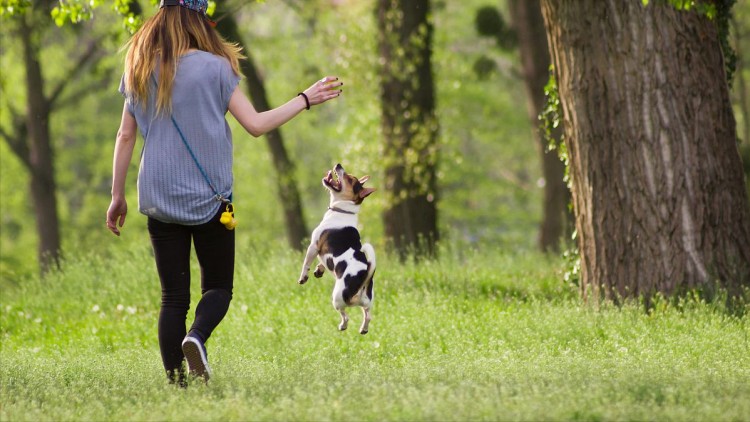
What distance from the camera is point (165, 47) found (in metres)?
5.76

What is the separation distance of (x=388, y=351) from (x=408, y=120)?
825cm

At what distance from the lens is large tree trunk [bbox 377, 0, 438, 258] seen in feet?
51.7

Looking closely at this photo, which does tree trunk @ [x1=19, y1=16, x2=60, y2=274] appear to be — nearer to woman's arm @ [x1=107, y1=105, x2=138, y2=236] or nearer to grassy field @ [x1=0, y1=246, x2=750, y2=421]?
grassy field @ [x1=0, y1=246, x2=750, y2=421]

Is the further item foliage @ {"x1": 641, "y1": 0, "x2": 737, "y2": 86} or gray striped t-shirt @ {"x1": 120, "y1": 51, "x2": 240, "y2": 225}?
foliage @ {"x1": 641, "y1": 0, "x2": 737, "y2": 86}

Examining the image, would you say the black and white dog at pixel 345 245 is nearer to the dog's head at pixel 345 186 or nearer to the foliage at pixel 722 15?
the dog's head at pixel 345 186

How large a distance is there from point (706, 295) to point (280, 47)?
18125mm

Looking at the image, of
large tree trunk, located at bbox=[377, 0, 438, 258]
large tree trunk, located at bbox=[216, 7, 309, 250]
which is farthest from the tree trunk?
large tree trunk, located at bbox=[377, 0, 438, 258]

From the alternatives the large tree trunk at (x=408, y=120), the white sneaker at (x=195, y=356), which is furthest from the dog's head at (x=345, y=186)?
the large tree trunk at (x=408, y=120)

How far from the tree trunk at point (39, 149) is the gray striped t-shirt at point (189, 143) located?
13.7 m

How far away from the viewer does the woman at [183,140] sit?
5738mm

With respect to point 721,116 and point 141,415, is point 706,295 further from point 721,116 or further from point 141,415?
point 141,415

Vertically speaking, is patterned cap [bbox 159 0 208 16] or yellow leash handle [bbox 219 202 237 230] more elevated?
patterned cap [bbox 159 0 208 16]

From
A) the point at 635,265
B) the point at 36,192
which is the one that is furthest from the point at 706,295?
the point at 36,192

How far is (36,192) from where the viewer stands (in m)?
20.1
